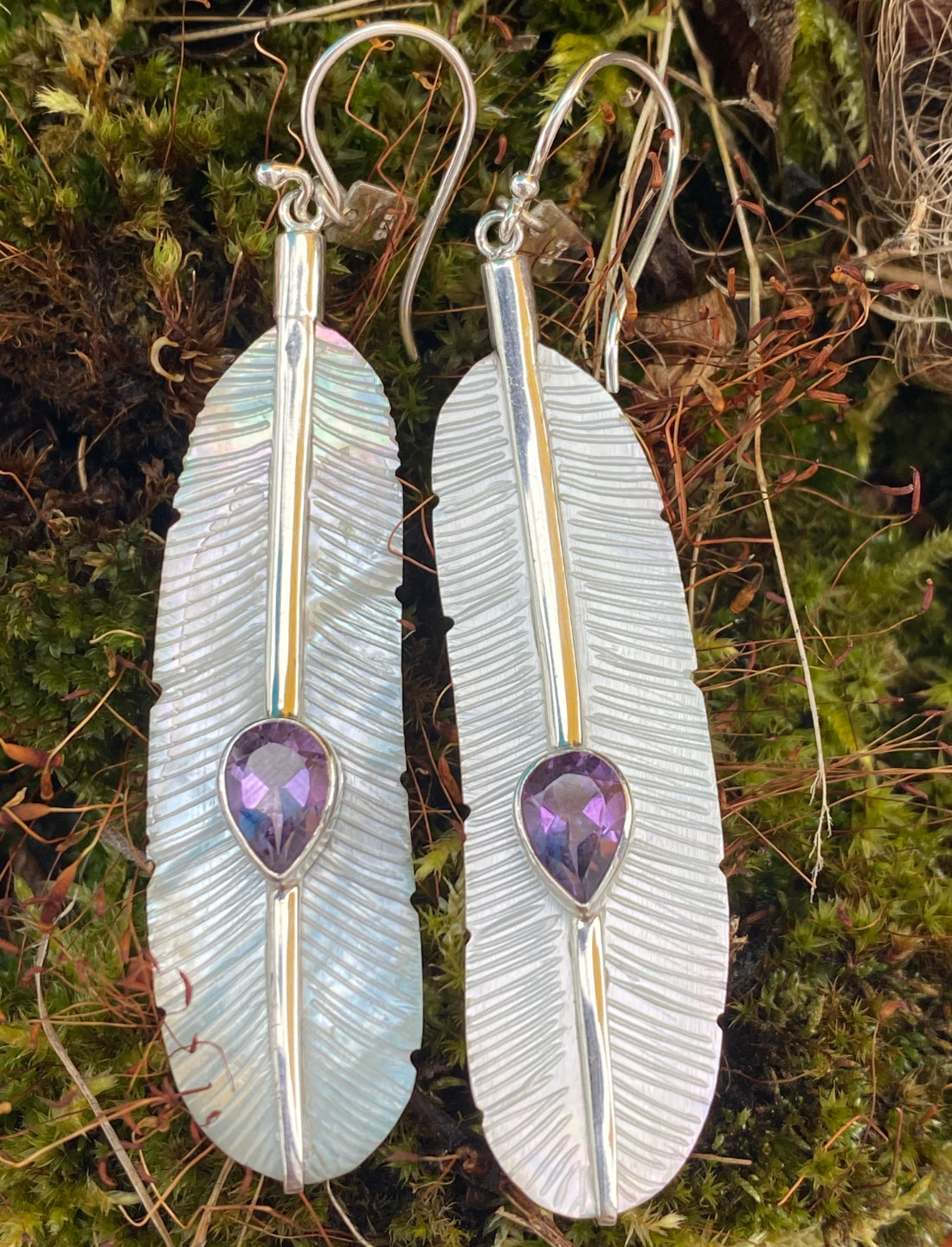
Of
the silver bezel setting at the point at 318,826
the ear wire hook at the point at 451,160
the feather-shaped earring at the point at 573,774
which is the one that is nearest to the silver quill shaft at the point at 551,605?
the feather-shaped earring at the point at 573,774

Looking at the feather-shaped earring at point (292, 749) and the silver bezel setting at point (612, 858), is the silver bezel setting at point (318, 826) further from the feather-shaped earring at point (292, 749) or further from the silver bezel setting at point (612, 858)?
the silver bezel setting at point (612, 858)

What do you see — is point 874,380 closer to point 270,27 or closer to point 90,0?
point 270,27

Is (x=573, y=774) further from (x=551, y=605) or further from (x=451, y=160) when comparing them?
(x=451, y=160)

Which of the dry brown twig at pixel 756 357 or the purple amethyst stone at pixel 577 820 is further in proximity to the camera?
the dry brown twig at pixel 756 357

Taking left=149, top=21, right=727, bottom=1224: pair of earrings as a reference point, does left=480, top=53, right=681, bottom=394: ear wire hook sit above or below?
above

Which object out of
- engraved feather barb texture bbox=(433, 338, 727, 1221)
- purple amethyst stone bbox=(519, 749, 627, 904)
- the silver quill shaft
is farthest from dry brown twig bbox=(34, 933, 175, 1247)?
purple amethyst stone bbox=(519, 749, 627, 904)

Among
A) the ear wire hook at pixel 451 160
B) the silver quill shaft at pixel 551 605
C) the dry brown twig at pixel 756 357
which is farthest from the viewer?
the dry brown twig at pixel 756 357

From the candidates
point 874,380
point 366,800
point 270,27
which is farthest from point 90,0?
point 874,380

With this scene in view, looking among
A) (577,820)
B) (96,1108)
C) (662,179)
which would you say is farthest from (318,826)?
(662,179)

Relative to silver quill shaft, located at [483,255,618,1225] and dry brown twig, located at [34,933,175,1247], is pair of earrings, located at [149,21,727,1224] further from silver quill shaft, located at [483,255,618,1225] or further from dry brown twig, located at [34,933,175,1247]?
dry brown twig, located at [34,933,175,1247]
